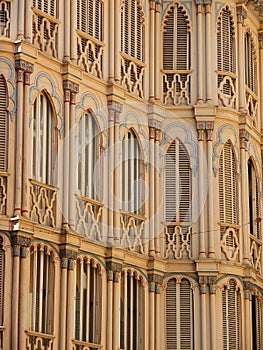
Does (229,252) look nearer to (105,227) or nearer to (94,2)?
(105,227)

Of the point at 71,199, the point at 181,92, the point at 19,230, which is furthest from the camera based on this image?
the point at 181,92

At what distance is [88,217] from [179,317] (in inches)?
198

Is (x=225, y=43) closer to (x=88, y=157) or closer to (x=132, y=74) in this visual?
(x=132, y=74)

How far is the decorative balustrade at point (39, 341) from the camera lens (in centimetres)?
3241

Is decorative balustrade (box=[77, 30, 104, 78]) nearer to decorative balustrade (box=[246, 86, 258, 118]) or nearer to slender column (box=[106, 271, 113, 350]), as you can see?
slender column (box=[106, 271, 113, 350])

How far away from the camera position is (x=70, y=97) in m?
35.6

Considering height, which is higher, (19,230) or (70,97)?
(70,97)

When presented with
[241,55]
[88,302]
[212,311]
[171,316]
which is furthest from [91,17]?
[212,311]

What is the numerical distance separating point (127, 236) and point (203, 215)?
3224 millimetres

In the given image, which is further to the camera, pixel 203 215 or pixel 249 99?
pixel 249 99

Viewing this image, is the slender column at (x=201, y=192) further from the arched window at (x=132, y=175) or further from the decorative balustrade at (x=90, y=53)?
the decorative balustrade at (x=90, y=53)

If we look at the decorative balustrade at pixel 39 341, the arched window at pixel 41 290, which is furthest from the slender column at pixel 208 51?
the decorative balustrade at pixel 39 341

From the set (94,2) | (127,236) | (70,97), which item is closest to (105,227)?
(127,236)

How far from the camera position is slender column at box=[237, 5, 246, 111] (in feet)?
135
